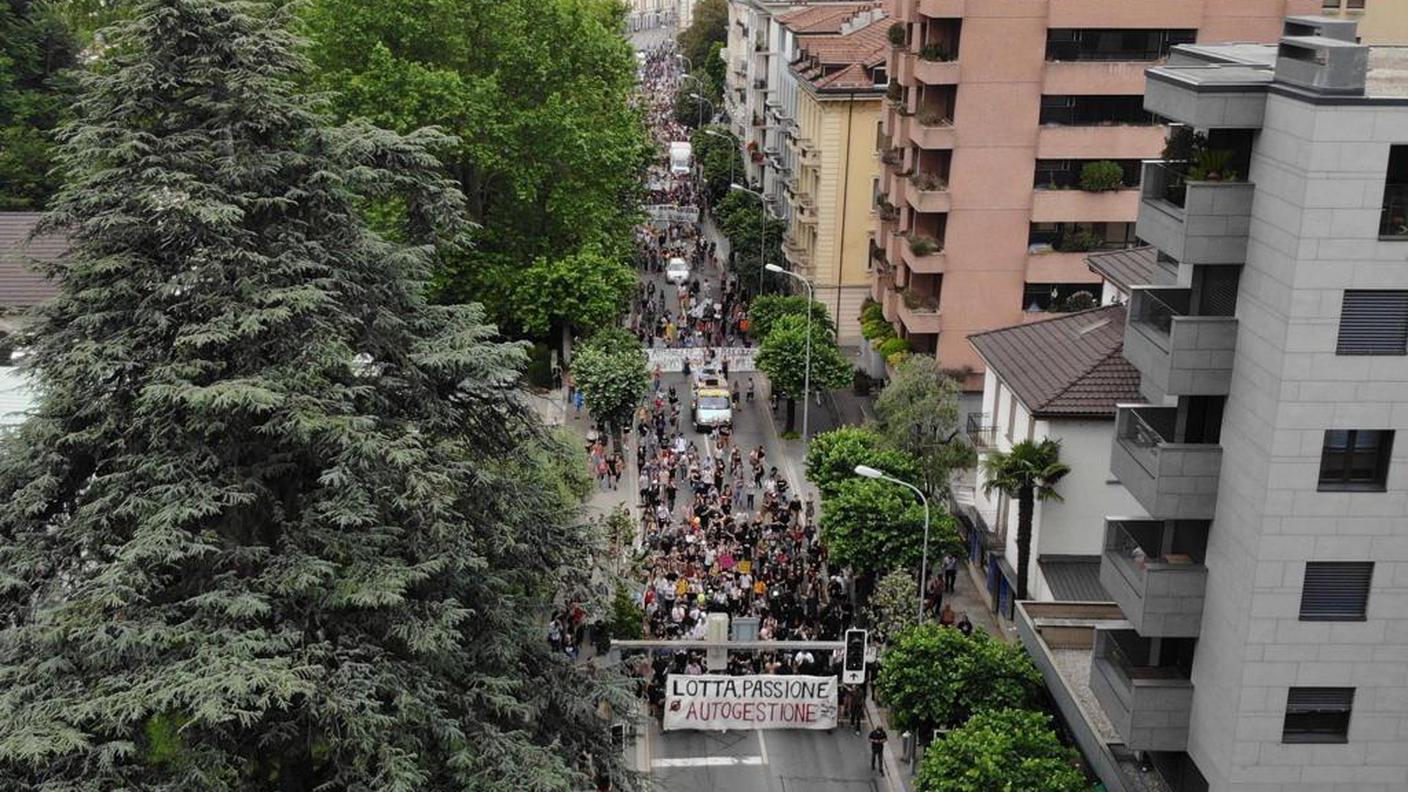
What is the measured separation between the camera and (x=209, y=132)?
79.8 ft

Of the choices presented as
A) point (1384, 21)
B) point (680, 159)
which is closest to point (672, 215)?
point (680, 159)

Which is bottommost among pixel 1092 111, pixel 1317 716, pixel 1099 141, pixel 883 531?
pixel 883 531

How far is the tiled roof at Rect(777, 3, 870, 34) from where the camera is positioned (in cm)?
9494

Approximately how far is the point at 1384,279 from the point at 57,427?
21.0 metres

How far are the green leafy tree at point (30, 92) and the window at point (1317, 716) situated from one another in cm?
6100

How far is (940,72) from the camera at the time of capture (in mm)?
60469

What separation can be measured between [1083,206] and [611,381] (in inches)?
761

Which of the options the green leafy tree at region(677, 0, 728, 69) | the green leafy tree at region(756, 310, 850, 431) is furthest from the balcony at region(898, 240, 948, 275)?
the green leafy tree at region(677, 0, 728, 69)

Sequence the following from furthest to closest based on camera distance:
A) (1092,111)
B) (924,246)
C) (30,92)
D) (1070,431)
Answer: (30,92) → (924,246) → (1092,111) → (1070,431)

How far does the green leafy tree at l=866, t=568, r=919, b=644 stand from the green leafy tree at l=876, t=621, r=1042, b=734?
4.70 metres

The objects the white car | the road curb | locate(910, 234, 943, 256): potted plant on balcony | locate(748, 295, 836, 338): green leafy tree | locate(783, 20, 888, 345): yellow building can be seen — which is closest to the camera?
the road curb

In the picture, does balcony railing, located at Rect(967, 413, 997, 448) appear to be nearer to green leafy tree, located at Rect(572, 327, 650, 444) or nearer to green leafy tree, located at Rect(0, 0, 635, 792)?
green leafy tree, located at Rect(572, 327, 650, 444)

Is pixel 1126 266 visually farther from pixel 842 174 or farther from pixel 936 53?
pixel 842 174

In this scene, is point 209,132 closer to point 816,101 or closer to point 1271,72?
point 1271,72
